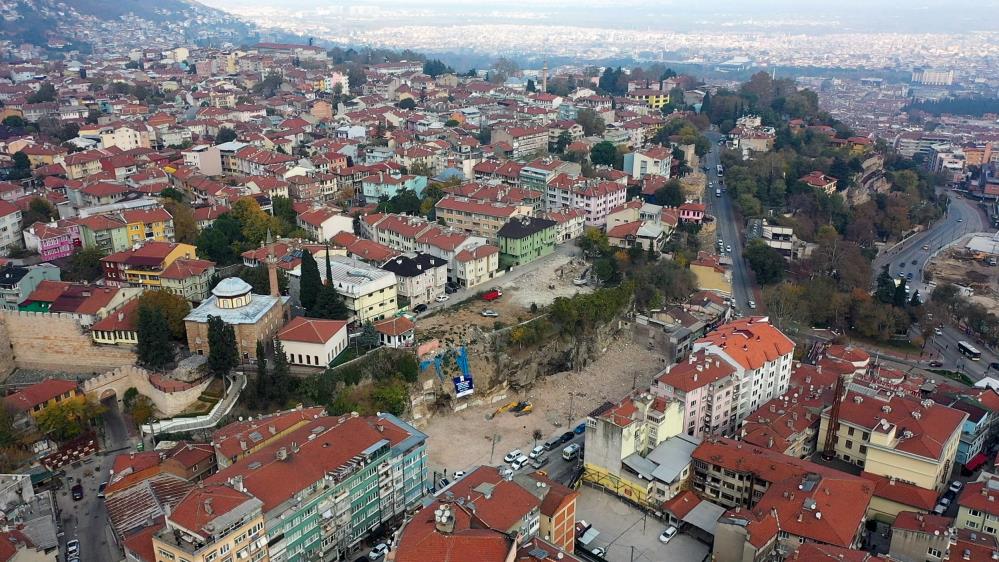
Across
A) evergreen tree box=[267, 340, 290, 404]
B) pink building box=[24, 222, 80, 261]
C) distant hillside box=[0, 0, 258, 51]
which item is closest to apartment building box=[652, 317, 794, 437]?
evergreen tree box=[267, 340, 290, 404]

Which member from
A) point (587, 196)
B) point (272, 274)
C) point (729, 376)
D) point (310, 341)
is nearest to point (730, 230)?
point (587, 196)

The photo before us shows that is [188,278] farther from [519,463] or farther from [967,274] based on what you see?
[967,274]

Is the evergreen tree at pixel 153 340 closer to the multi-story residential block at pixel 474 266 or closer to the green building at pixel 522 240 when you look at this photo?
the multi-story residential block at pixel 474 266

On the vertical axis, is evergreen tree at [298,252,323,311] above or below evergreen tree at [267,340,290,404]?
above

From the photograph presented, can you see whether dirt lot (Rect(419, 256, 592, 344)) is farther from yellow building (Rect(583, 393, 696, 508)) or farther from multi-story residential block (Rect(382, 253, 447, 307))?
yellow building (Rect(583, 393, 696, 508))

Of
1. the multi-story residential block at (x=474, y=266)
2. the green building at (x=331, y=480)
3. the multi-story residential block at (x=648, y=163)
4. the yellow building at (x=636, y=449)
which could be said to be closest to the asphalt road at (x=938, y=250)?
the multi-story residential block at (x=648, y=163)

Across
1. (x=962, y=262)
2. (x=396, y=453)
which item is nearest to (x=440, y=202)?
(x=396, y=453)

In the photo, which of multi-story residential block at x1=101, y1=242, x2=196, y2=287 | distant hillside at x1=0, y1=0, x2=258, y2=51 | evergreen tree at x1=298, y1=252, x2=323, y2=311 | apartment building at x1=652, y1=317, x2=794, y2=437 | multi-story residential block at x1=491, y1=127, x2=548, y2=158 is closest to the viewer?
apartment building at x1=652, y1=317, x2=794, y2=437
